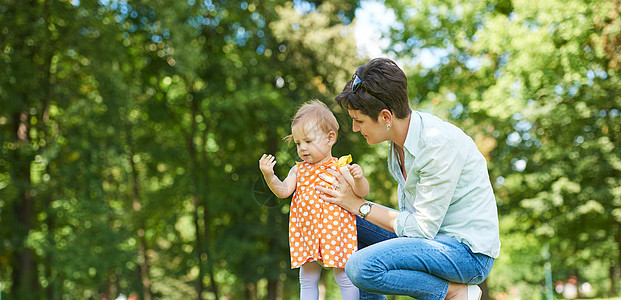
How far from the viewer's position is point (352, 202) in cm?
363

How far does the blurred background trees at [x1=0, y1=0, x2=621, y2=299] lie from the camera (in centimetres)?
1380

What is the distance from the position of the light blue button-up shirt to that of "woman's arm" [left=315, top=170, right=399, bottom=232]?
0.62ft

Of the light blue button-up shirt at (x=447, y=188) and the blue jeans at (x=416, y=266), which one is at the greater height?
the light blue button-up shirt at (x=447, y=188)

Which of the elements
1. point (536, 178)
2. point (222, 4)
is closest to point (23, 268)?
point (222, 4)

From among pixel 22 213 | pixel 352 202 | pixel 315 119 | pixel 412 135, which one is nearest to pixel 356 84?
pixel 412 135

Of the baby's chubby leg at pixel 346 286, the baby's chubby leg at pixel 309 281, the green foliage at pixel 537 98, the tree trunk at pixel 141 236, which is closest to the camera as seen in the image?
the baby's chubby leg at pixel 346 286

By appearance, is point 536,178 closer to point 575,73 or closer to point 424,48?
point 575,73

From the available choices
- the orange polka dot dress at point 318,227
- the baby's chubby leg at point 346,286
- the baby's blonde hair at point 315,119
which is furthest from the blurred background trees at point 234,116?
the baby's chubby leg at point 346,286

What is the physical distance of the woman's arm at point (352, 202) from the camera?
139 inches

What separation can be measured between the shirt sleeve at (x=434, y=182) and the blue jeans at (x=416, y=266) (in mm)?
96

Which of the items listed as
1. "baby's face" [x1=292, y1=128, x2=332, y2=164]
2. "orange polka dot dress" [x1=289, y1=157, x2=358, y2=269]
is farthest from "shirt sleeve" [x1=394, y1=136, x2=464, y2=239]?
"baby's face" [x1=292, y1=128, x2=332, y2=164]

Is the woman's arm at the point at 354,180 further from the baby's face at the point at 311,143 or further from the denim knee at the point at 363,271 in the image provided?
the denim knee at the point at 363,271

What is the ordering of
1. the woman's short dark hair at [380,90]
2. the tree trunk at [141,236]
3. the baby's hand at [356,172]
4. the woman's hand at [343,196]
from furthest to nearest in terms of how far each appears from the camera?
the tree trunk at [141,236] → the woman's hand at [343,196] → the baby's hand at [356,172] → the woman's short dark hair at [380,90]

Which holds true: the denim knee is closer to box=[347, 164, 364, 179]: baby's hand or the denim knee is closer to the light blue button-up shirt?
the light blue button-up shirt
